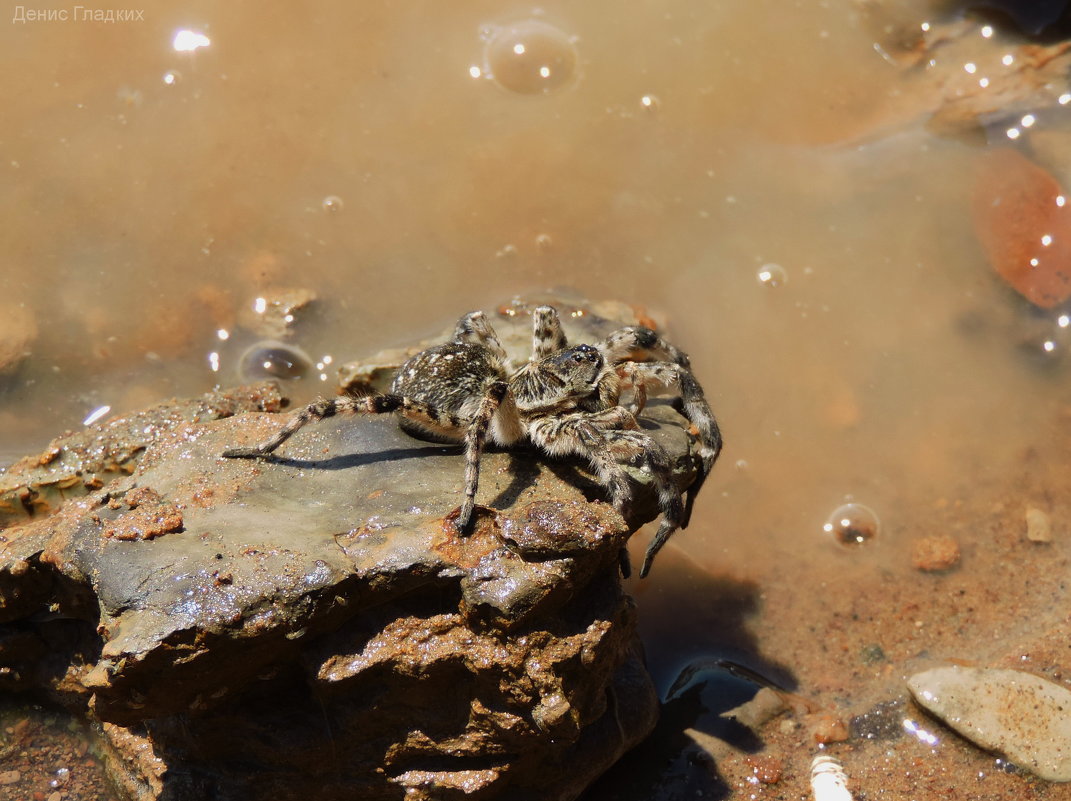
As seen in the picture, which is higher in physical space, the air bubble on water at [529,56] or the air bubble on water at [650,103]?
the air bubble on water at [529,56]

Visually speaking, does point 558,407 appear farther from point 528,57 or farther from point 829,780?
point 528,57

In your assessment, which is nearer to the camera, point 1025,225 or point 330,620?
point 330,620

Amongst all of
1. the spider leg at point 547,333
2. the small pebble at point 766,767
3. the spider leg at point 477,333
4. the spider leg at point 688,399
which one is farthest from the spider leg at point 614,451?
the small pebble at point 766,767

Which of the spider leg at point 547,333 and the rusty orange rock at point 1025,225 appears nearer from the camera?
the spider leg at point 547,333

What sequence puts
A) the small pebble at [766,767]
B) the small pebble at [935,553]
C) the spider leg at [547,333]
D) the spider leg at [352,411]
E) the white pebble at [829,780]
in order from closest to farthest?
the spider leg at [352,411] < the white pebble at [829,780] < the small pebble at [766,767] < the spider leg at [547,333] < the small pebble at [935,553]

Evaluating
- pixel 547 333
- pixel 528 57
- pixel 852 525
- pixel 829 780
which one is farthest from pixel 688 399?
pixel 528 57

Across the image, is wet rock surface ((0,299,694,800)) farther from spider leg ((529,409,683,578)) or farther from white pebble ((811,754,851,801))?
white pebble ((811,754,851,801))

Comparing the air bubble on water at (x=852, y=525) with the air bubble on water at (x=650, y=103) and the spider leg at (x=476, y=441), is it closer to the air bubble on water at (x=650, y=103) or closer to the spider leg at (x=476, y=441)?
the spider leg at (x=476, y=441)
